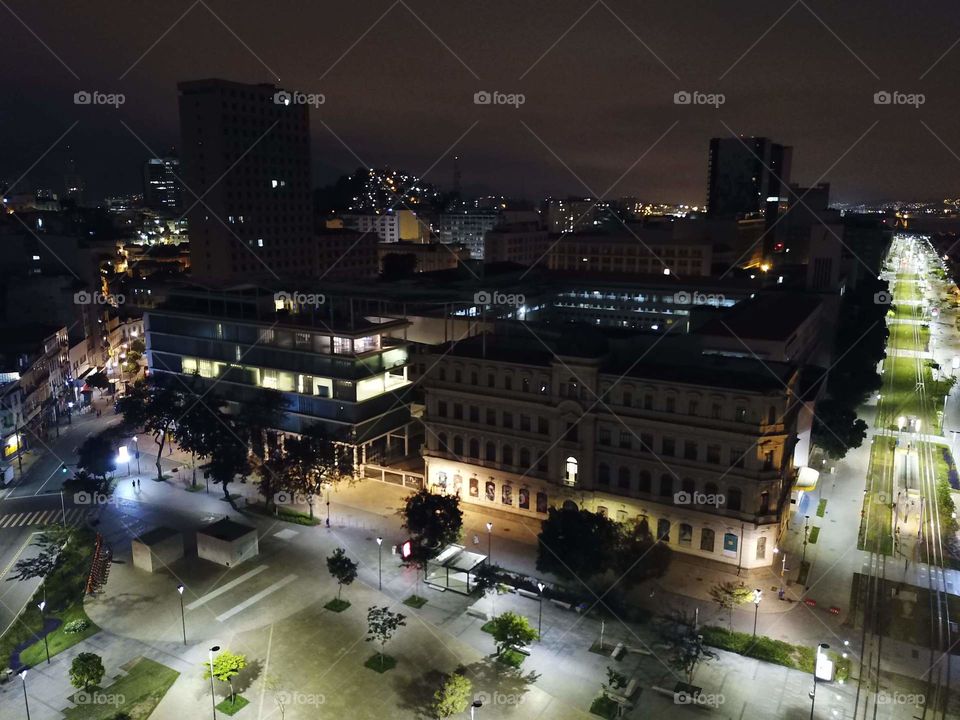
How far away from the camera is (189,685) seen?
32.9 metres

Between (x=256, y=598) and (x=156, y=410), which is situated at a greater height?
(x=156, y=410)

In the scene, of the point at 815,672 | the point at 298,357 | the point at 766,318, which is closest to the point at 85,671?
the point at 298,357

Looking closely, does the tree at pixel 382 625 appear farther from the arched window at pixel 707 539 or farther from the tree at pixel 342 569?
the arched window at pixel 707 539

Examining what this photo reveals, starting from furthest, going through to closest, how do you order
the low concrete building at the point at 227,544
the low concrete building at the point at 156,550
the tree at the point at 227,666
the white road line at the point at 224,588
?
the low concrete building at the point at 227,544 < the low concrete building at the point at 156,550 < the white road line at the point at 224,588 < the tree at the point at 227,666

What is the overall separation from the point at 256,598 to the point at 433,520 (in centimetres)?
1137

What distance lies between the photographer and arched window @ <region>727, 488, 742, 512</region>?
141 feet

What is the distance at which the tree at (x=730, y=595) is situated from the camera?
1542 inches

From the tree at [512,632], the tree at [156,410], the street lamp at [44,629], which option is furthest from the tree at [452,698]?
the tree at [156,410]

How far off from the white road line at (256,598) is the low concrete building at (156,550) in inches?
302

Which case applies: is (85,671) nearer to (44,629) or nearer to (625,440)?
(44,629)

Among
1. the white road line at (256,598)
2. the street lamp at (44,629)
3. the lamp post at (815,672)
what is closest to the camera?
the lamp post at (815,672)

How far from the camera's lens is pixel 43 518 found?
51.4 metres

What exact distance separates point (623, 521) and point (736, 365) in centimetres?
1316

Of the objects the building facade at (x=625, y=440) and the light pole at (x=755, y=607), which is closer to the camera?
the light pole at (x=755, y=607)
